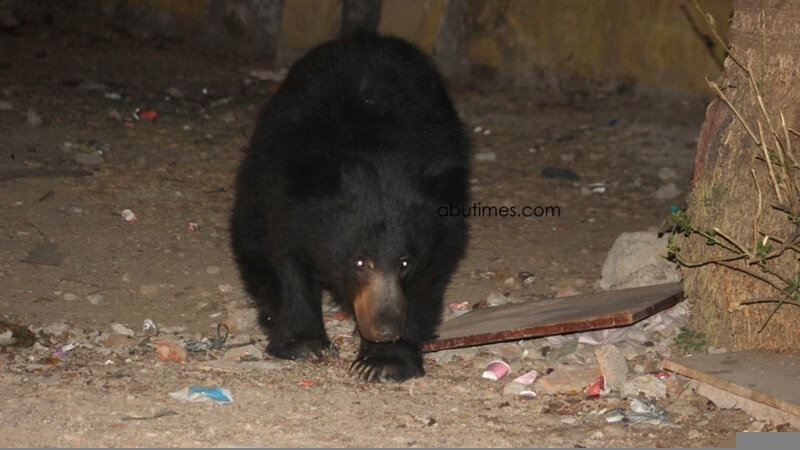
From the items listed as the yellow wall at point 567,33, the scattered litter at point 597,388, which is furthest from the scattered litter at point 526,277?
the yellow wall at point 567,33

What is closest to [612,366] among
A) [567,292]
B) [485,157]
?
[567,292]

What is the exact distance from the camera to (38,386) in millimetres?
3766

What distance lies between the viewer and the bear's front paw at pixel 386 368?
4105mm

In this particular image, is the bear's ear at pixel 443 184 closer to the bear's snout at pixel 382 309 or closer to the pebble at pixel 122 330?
the bear's snout at pixel 382 309

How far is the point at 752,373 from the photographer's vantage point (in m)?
3.78

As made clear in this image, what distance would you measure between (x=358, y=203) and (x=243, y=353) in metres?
0.80

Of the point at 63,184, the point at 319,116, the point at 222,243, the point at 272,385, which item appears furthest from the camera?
the point at 63,184

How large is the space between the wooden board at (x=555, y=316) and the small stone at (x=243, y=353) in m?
0.66

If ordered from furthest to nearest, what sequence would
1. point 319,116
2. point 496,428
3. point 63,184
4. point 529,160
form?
1. point 529,160
2. point 63,184
3. point 319,116
4. point 496,428

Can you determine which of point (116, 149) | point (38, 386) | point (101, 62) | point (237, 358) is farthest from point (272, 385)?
point (101, 62)

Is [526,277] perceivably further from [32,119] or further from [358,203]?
[32,119]

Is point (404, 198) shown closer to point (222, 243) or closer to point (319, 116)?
point (319, 116)

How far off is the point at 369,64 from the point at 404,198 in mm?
A: 707

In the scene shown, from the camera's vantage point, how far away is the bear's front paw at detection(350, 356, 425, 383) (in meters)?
4.11
